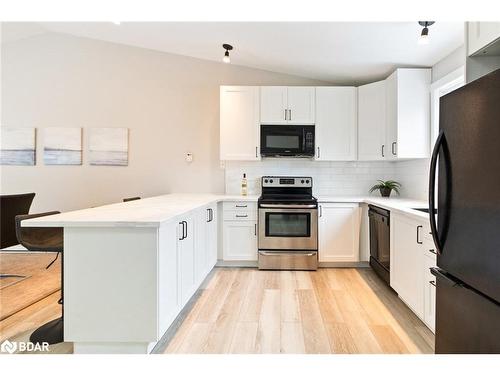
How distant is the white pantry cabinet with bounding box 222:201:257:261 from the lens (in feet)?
11.6

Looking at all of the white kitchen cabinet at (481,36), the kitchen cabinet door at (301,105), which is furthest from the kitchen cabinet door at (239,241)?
the white kitchen cabinet at (481,36)

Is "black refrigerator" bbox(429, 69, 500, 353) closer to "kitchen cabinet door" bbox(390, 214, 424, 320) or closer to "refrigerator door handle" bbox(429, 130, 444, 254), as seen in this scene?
"refrigerator door handle" bbox(429, 130, 444, 254)

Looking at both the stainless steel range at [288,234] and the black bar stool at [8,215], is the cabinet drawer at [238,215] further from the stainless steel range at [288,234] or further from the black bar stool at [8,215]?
the black bar stool at [8,215]

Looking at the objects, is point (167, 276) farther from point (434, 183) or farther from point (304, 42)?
point (304, 42)

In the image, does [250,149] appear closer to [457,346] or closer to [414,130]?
[414,130]

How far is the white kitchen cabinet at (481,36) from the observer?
125 cm

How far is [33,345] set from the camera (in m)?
1.92

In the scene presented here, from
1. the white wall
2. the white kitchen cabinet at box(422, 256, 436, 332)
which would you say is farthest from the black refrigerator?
the white wall

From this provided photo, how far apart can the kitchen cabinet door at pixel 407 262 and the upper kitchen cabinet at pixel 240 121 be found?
6.26 ft

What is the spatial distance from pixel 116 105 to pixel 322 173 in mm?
3126

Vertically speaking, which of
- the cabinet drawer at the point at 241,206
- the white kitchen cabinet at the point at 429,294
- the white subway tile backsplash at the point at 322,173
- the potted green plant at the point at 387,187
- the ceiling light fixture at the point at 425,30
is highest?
the ceiling light fixture at the point at 425,30

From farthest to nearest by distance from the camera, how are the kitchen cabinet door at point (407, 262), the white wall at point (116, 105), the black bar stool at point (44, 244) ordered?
the white wall at point (116, 105) → the kitchen cabinet door at point (407, 262) → the black bar stool at point (44, 244)

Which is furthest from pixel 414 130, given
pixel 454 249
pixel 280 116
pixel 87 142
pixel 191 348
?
pixel 87 142

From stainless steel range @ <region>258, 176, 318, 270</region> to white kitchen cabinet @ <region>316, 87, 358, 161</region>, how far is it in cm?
84
